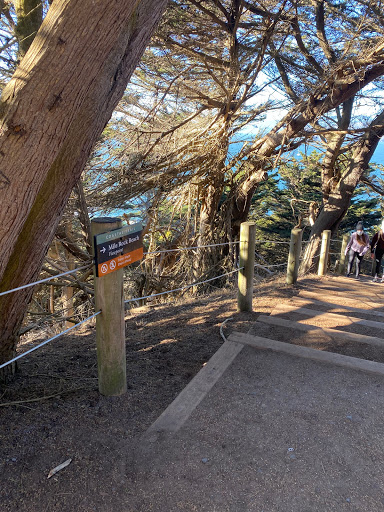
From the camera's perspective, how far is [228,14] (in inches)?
314

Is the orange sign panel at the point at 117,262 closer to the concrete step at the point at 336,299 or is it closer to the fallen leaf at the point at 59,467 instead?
the fallen leaf at the point at 59,467

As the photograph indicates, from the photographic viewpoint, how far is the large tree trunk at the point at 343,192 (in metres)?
10.6

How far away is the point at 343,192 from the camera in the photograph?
37.9 ft

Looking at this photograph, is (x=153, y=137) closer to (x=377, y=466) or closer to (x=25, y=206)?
(x=25, y=206)

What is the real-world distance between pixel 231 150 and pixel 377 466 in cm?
837

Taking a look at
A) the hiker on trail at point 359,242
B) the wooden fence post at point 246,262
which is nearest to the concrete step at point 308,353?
the wooden fence post at point 246,262

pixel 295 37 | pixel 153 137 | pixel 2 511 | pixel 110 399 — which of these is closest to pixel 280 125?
pixel 295 37

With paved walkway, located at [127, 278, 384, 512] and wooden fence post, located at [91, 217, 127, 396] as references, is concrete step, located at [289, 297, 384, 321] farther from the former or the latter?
wooden fence post, located at [91, 217, 127, 396]

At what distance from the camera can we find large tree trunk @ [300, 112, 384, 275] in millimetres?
10594

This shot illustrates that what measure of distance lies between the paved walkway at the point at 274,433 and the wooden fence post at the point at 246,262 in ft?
2.38

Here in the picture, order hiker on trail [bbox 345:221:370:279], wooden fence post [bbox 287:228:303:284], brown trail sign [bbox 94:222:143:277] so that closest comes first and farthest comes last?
brown trail sign [bbox 94:222:143:277] < wooden fence post [bbox 287:228:303:284] < hiker on trail [bbox 345:221:370:279]

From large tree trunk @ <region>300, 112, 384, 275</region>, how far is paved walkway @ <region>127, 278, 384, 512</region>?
741 centimetres

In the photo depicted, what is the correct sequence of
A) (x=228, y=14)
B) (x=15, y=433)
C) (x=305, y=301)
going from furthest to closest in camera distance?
1. (x=228, y=14)
2. (x=305, y=301)
3. (x=15, y=433)

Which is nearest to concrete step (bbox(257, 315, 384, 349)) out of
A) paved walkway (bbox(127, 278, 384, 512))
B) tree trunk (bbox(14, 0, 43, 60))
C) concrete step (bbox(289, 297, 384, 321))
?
paved walkway (bbox(127, 278, 384, 512))
